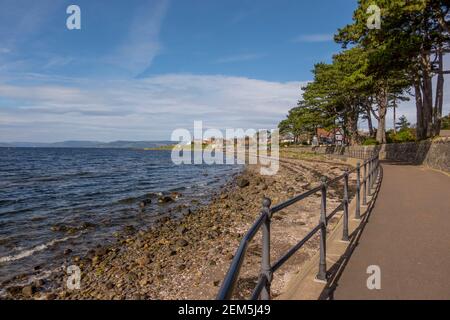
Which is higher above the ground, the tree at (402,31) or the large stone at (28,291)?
the tree at (402,31)

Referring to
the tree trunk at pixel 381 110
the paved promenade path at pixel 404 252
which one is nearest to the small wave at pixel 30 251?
the paved promenade path at pixel 404 252

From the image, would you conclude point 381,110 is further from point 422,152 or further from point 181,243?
point 181,243

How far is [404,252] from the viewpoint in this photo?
5.44 m

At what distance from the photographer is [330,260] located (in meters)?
5.09

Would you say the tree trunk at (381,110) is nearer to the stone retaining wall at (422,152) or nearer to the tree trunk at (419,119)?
the stone retaining wall at (422,152)

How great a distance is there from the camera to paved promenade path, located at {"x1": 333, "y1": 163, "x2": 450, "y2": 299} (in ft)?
13.2

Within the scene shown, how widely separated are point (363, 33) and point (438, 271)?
693 inches

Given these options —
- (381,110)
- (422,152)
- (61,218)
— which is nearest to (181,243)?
(61,218)

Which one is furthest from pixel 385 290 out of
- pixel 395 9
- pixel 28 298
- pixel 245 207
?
pixel 395 9

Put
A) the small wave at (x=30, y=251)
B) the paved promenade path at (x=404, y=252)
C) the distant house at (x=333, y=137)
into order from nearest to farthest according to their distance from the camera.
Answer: the paved promenade path at (x=404, y=252) → the small wave at (x=30, y=251) → the distant house at (x=333, y=137)

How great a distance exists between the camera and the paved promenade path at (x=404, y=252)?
404 cm

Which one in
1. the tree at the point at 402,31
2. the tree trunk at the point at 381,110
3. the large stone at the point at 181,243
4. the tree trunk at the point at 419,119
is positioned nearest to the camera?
the large stone at the point at 181,243

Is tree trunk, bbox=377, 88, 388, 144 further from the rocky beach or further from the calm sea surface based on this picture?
the rocky beach

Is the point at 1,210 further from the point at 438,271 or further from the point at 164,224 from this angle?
the point at 438,271
